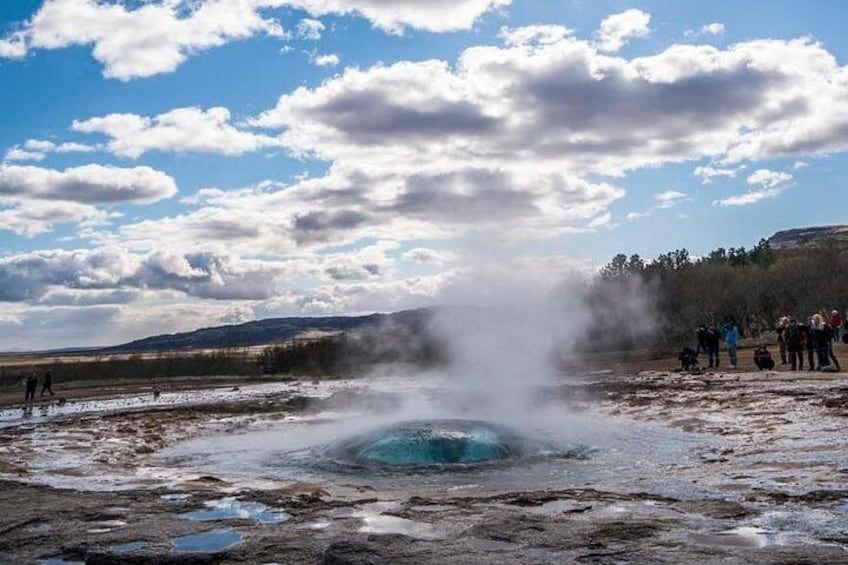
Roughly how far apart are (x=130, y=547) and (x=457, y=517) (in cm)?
282

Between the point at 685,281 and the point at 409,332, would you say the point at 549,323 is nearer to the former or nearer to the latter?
the point at 409,332

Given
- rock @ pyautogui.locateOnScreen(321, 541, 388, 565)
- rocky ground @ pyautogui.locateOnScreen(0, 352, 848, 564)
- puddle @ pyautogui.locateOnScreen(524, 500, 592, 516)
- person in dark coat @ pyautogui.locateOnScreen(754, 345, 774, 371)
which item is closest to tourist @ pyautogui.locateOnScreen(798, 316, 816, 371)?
person in dark coat @ pyautogui.locateOnScreen(754, 345, 774, 371)

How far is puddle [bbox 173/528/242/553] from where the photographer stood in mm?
6668

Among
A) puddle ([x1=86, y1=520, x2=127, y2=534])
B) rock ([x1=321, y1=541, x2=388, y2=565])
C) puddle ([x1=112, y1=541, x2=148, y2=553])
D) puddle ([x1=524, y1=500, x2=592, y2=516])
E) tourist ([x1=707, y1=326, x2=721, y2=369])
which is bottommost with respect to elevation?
puddle ([x1=524, y1=500, x2=592, y2=516])

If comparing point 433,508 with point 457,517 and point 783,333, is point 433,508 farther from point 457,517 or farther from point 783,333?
point 783,333

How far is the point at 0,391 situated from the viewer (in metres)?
54.8

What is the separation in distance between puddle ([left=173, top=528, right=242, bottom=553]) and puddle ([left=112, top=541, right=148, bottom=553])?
26 cm

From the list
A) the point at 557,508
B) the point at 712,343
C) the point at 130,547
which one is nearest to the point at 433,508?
the point at 557,508

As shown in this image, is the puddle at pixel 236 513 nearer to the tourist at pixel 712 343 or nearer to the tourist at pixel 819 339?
the tourist at pixel 819 339

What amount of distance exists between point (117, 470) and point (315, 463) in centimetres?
300

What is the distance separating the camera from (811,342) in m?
25.8

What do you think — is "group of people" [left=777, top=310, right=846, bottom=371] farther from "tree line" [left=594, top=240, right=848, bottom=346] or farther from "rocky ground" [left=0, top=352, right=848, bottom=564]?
"tree line" [left=594, top=240, right=848, bottom=346]

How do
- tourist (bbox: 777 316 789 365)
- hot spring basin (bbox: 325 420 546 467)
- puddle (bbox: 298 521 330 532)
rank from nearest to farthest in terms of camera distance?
puddle (bbox: 298 521 330 532)
hot spring basin (bbox: 325 420 546 467)
tourist (bbox: 777 316 789 365)

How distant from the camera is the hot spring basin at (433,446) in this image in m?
12.1
